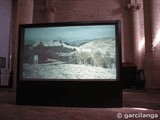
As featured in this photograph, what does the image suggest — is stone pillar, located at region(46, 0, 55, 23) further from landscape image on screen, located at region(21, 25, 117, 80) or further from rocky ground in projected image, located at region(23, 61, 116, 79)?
rocky ground in projected image, located at region(23, 61, 116, 79)

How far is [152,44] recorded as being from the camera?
8.46 m

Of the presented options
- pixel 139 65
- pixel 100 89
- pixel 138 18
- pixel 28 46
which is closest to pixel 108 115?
pixel 100 89

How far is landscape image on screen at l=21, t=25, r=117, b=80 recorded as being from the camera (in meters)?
4.79

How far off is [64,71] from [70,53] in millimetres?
417

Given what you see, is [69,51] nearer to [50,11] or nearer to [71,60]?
[71,60]

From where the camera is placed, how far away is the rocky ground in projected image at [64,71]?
4.76 m

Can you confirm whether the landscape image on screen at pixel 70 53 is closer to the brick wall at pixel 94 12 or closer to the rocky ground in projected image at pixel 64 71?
the rocky ground in projected image at pixel 64 71

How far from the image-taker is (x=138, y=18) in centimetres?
1401

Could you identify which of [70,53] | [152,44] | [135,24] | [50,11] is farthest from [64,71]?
[50,11]

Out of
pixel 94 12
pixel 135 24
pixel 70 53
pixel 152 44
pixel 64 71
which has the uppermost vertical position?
pixel 94 12

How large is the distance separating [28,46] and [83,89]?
5.22 ft

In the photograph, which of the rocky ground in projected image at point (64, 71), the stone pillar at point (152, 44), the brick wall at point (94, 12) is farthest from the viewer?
the brick wall at point (94, 12)

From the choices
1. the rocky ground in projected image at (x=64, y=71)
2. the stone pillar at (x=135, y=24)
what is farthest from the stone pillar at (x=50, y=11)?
the rocky ground in projected image at (x=64, y=71)

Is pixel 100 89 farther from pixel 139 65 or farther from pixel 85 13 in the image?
pixel 85 13
